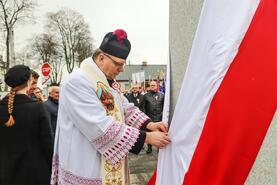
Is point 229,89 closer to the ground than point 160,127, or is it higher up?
higher up

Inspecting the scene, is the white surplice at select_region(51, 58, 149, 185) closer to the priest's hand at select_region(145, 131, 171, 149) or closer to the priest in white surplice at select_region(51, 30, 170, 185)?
the priest in white surplice at select_region(51, 30, 170, 185)

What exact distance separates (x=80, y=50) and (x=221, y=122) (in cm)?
3780

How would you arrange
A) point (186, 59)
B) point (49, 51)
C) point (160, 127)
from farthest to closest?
point (49, 51), point (160, 127), point (186, 59)

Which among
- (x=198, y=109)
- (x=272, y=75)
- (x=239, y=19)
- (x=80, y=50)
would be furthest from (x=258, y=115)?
(x=80, y=50)

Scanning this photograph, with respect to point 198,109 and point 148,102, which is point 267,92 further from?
point 148,102

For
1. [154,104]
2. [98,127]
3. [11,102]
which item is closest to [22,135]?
[11,102]

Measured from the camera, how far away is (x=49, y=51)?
121 ft

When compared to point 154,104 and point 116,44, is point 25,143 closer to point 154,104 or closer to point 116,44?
point 116,44

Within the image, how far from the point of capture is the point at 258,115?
154 cm

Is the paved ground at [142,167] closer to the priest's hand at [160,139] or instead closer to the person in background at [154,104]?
the person in background at [154,104]

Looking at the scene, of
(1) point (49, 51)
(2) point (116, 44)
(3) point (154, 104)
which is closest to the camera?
(2) point (116, 44)

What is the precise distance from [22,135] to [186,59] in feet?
6.64

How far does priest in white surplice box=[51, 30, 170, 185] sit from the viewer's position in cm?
230

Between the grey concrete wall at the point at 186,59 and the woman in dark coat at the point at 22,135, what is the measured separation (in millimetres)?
1766
